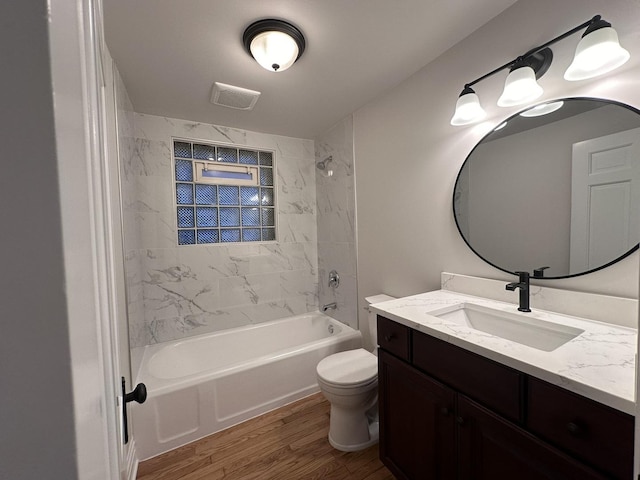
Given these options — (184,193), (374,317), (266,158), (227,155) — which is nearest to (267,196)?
(266,158)

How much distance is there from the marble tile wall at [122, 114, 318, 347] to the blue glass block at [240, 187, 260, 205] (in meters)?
0.24

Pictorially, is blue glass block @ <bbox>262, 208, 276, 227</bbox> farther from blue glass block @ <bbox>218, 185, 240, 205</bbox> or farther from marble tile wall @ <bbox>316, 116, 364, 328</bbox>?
marble tile wall @ <bbox>316, 116, 364, 328</bbox>

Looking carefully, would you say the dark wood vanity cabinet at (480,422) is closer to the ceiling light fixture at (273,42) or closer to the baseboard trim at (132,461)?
the baseboard trim at (132,461)

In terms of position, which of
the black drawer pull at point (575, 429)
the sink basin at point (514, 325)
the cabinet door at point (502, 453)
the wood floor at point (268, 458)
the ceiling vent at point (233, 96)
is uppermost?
the ceiling vent at point (233, 96)

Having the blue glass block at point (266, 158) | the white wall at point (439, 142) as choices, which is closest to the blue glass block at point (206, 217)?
the blue glass block at point (266, 158)

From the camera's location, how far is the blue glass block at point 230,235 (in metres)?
2.72

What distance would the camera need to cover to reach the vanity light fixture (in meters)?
0.95

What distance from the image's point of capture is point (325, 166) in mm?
2941

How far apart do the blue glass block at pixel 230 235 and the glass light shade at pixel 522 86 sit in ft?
7.96

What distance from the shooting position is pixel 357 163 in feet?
8.05

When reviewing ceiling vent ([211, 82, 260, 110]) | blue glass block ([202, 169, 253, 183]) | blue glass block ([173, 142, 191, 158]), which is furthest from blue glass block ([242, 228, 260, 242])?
ceiling vent ([211, 82, 260, 110])

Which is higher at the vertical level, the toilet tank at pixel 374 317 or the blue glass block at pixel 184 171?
the blue glass block at pixel 184 171

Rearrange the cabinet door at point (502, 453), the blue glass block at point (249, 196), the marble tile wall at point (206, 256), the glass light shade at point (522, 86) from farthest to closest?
the blue glass block at point (249, 196), the marble tile wall at point (206, 256), the glass light shade at point (522, 86), the cabinet door at point (502, 453)

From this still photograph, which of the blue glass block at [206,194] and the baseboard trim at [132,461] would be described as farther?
the blue glass block at [206,194]
